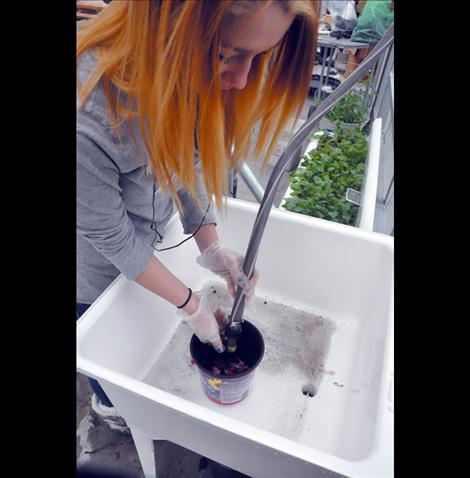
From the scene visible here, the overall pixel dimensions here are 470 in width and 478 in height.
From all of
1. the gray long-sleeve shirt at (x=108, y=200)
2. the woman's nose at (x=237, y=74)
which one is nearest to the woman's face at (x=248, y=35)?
the woman's nose at (x=237, y=74)

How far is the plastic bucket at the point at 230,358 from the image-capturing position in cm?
70

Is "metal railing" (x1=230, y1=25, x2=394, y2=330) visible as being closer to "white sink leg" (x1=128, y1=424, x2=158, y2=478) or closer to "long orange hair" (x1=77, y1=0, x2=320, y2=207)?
"long orange hair" (x1=77, y1=0, x2=320, y2=207)

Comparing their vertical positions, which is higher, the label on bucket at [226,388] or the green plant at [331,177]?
the green plant at [331,177]

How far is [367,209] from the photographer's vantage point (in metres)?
0.99

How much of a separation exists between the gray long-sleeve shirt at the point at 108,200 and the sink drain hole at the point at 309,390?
18.6 inches

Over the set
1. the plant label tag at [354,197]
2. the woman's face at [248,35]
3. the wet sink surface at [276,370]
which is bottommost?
the wet sink surface at [276,370]

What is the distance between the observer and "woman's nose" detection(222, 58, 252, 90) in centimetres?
36

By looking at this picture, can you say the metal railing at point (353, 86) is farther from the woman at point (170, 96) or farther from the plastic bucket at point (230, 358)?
the plastic bucket at point (230, 358)

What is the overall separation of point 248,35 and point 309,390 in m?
0.75

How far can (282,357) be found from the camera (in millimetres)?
887

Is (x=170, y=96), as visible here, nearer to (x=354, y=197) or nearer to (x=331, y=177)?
(x=354, y=197)
